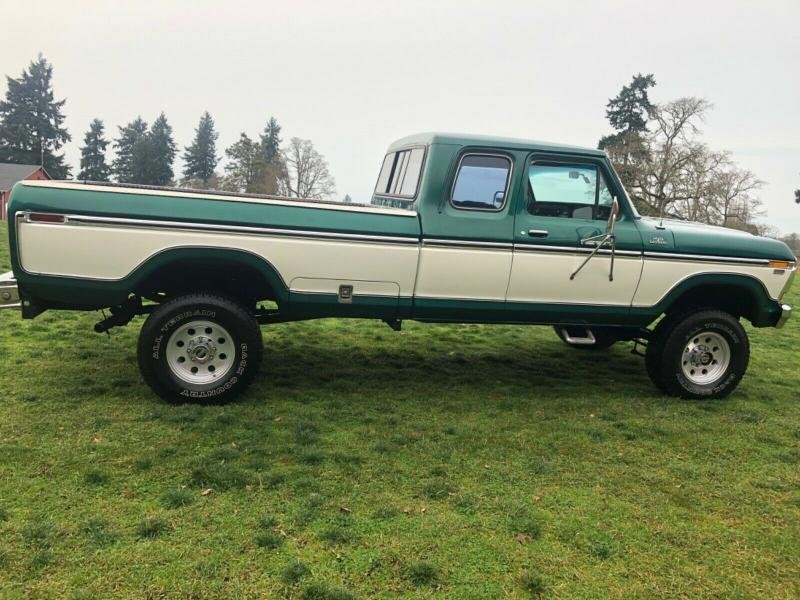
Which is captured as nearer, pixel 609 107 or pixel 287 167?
pixel 609 107

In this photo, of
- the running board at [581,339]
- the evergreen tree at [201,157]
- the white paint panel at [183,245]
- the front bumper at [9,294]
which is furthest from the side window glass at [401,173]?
the evergreen tree at [201,157]

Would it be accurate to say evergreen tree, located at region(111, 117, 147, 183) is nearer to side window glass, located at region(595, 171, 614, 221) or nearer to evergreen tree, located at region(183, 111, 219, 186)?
evergreen tree, located at region(183, 111, 219, 186)

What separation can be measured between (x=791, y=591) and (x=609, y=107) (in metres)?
54.2

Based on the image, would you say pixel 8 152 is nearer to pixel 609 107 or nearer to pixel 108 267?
pixel 609 107

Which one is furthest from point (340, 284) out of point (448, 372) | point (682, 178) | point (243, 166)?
point (243, 166)

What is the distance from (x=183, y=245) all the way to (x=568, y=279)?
3.05 metres

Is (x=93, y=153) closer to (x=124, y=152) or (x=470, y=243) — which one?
(x=124, y=152)

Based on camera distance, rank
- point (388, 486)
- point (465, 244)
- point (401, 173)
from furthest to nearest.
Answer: point (401, 173)
point (465, 244)
point (388, 486)

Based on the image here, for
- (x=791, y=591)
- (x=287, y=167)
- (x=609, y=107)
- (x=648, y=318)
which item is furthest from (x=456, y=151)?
(x=287, y=167)

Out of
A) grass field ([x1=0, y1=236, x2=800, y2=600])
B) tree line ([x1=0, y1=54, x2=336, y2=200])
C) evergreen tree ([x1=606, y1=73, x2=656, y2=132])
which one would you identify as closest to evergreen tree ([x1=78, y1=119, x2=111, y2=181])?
tree line ([x1=0, y1=54, x2=336, y2=200])

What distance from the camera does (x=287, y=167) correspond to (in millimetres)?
61844

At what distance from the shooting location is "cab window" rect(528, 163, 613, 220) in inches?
207

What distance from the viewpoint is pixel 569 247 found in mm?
5188

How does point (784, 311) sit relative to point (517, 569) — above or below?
above
